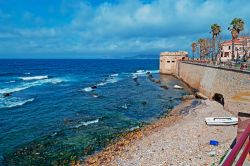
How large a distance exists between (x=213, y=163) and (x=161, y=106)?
20.9 metres

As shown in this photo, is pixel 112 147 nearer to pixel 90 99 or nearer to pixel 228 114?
pixel 228 114

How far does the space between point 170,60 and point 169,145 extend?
2359 inches

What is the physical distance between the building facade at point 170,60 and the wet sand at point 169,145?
49.6m

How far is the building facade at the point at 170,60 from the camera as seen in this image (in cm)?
7556

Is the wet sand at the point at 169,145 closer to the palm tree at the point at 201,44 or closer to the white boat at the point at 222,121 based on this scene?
the white boat at the point at 222,121

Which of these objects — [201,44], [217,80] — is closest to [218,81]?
[217,80]

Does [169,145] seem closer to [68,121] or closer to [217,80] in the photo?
[68,121]

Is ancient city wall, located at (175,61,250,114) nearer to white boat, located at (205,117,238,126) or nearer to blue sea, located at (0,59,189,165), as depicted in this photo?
white boat, located at (205,117,238,126)

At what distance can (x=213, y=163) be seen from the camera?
1439 cm

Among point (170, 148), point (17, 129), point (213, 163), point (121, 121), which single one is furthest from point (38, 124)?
point (213, 163)

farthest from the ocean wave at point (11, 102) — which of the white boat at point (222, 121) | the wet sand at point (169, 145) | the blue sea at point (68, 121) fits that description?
the white boat at point (222, 121)

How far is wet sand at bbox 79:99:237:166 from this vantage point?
1625cm

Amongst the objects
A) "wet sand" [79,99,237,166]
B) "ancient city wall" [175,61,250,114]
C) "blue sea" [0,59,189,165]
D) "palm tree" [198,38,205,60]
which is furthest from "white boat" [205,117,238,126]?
"palm tree" [198,38,205,60]

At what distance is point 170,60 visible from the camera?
7650 cm
